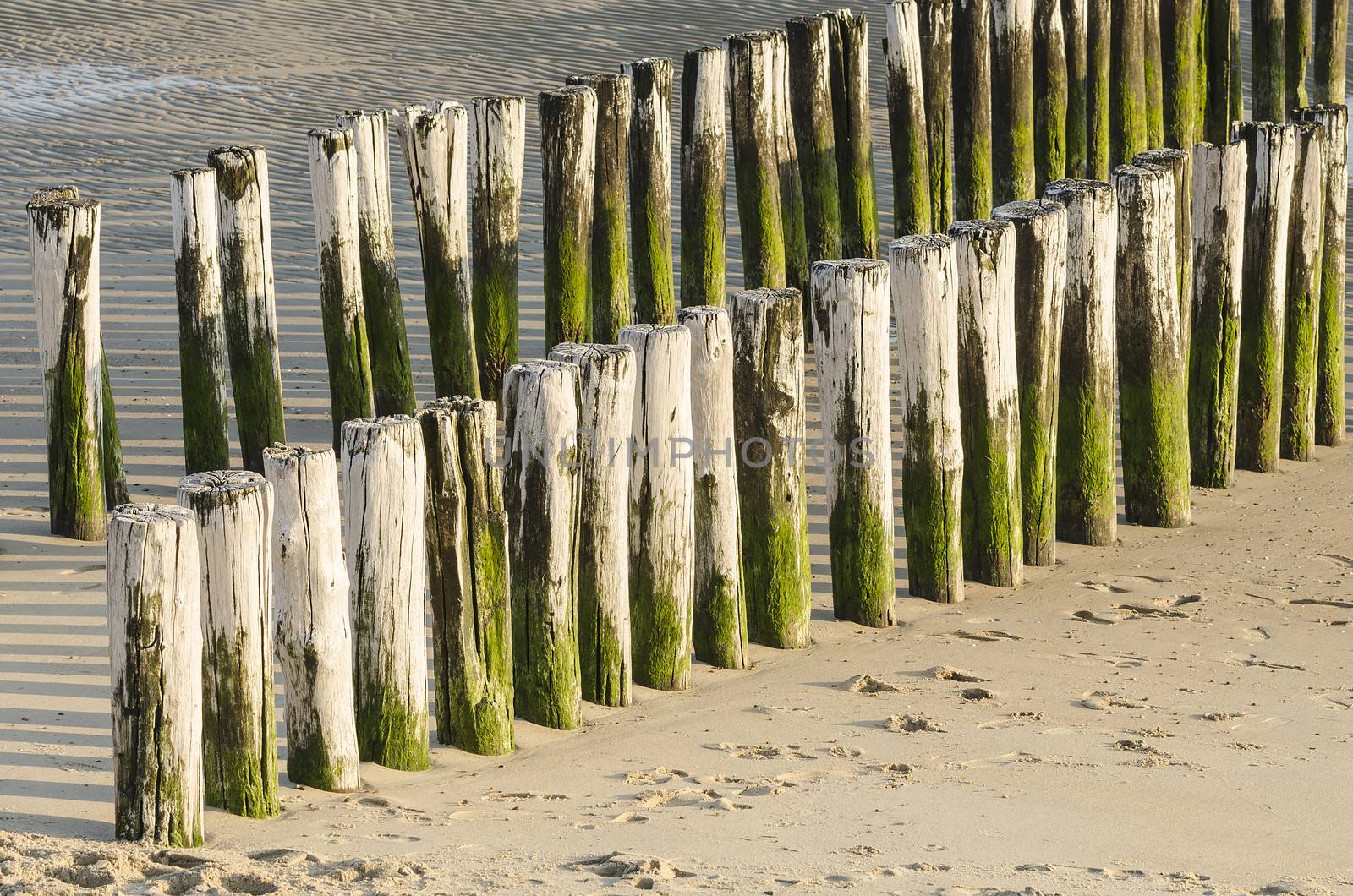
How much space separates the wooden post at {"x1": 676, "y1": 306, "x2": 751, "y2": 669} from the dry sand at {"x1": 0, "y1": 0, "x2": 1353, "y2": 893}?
0.13 meters

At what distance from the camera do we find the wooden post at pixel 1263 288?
676cm

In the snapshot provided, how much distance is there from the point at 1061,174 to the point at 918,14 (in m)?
1.46

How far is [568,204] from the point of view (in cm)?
711

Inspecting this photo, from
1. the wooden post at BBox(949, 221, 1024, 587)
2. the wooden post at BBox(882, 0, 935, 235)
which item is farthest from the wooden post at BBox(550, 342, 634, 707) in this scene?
the wooden post at BBox(882, 0, 935, 235)

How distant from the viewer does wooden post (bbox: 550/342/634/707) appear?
4723 mm

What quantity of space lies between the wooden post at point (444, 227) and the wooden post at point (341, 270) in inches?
12.2

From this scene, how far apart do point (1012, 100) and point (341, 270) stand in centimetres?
377

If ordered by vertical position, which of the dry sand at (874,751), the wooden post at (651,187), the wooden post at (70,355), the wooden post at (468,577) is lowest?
the dry sand at (874,751)

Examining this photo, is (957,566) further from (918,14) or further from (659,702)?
(918,14)

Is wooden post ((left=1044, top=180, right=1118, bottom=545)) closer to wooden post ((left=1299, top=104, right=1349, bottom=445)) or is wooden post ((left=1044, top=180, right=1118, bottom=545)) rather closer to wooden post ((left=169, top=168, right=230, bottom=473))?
wooden post ((left=1299, top=104, right=1349, bottom=445))

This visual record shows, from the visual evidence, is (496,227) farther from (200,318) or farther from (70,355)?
(70,355)

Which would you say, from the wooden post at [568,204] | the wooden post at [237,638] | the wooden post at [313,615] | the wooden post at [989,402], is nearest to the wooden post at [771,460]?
the wooden post at [989,402]

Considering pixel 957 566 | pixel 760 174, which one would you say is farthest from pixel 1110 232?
pixel 760 174

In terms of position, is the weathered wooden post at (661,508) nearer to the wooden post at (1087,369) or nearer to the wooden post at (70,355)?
the wooden post at (1087,369)
